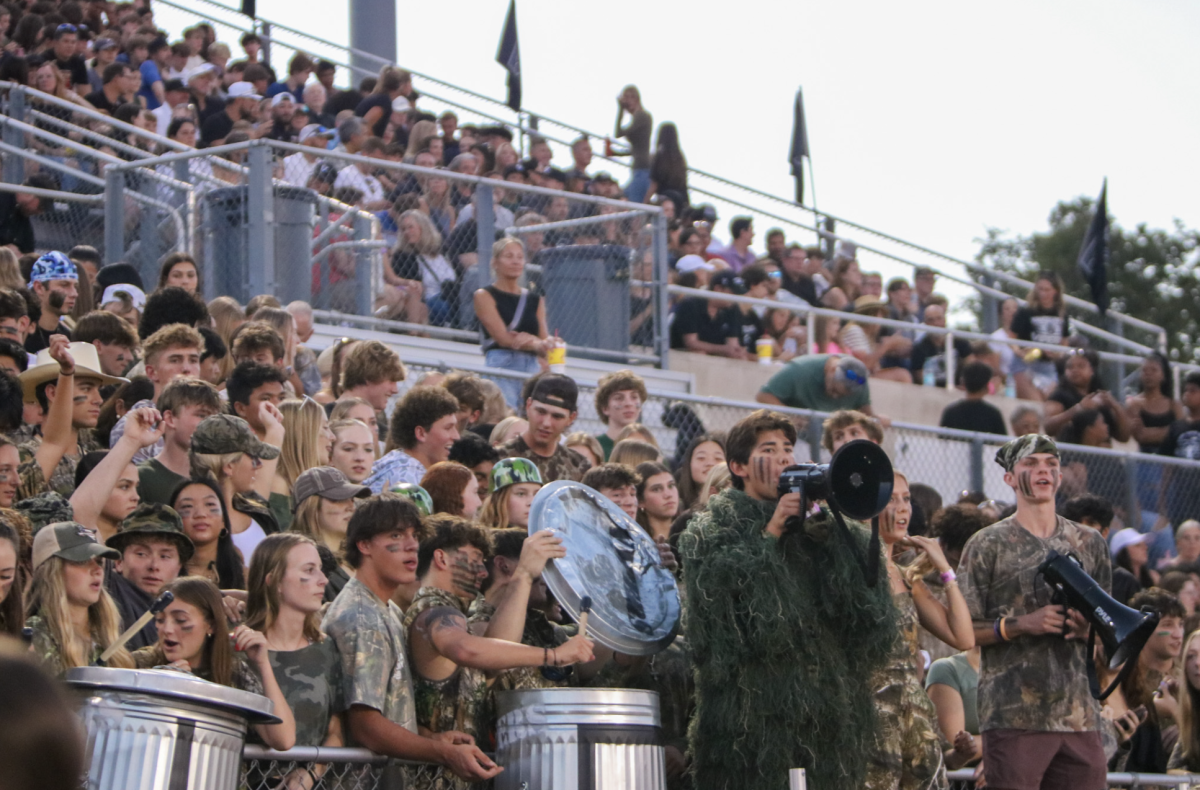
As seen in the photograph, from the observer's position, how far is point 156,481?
22.2ft

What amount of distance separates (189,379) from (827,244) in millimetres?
12891

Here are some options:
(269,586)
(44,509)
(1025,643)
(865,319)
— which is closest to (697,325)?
A: (865,319)

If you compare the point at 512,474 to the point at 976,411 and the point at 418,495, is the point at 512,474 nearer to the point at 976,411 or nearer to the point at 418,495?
the point at 418,495

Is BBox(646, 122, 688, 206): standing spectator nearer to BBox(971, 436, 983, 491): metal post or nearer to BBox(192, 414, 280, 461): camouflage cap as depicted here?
BBox(971, 436, 983, 491): metal post

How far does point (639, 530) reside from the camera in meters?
6.54

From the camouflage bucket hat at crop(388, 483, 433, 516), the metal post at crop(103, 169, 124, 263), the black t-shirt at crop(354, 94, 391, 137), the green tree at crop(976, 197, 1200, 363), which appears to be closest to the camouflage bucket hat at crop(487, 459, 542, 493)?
the camouflage bucket hat at crop(388, 483, 433, 516)

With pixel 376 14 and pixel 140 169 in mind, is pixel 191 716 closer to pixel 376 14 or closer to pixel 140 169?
pixel 140 169

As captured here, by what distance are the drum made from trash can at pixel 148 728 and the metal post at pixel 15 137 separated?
8.84m

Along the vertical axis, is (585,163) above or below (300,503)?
above

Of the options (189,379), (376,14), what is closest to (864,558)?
(189,379)

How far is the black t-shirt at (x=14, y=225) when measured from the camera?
12.2m

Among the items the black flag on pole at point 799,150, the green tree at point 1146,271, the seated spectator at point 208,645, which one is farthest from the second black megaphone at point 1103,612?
the green tree at point 1146,271

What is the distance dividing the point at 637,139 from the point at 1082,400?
6.33m

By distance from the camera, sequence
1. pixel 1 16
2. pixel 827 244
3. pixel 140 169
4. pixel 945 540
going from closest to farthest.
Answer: pixel 945 540, pixel 140 169, pixel 1 16, pixel 827 244
